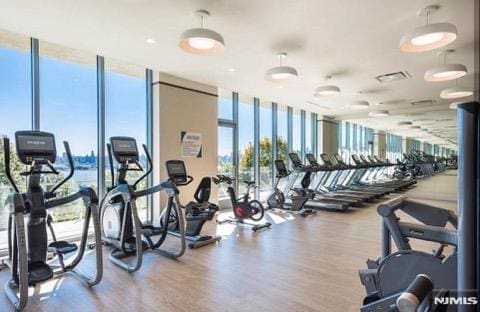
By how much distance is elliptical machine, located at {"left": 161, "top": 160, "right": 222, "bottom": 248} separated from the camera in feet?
14.5

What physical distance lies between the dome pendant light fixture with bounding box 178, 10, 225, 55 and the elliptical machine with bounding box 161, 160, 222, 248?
1.75m

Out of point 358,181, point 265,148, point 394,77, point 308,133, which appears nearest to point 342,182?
point 358,181

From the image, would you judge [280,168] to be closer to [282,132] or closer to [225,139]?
[225,139]

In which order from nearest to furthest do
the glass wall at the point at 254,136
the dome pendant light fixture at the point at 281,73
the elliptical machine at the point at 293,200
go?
1. the dome pendant light fixture at the point at 281,73
2. the elliptical machine at the point at 293,200
3. the glass wall at the point at 254,136

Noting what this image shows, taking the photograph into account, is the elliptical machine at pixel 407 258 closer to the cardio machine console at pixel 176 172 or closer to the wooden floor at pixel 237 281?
the wooden floor at pixel 237 281

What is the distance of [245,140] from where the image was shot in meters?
8.27

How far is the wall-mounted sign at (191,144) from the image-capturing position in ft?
20.6

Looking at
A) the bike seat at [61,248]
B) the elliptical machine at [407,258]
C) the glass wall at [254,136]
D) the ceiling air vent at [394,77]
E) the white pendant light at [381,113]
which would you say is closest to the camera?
the elliptical machine at [407,258]

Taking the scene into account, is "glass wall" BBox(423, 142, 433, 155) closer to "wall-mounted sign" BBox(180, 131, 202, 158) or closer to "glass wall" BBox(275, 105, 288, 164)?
"glass wall" BBox(275, 105, 288, 164)

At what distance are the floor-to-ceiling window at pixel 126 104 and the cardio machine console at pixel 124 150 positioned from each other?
43.9 inches

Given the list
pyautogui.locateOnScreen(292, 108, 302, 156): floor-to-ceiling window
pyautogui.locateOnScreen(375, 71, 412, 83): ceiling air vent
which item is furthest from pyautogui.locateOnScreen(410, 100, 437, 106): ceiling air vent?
pyautogui.locateOnScreen(292, 108, 302, 156): floor-to-ceiling window

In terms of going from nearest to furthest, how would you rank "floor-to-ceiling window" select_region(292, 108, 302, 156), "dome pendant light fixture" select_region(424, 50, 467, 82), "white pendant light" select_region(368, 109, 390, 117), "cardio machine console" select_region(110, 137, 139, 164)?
1. "cardio machine console" select_region(110, 137, 139, 164)
2. "dome pendant light fixture" select_region(424, 50, 467, 82)
3. "white pendant light" select_region(368, 109, 390, 117)
4. "floor-to-ceiling window" select_region(292, 108, 302, 156)

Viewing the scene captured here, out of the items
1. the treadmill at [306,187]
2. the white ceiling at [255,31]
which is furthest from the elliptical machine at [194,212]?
the treadmill at [306,187]

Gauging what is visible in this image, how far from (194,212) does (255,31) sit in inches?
112
